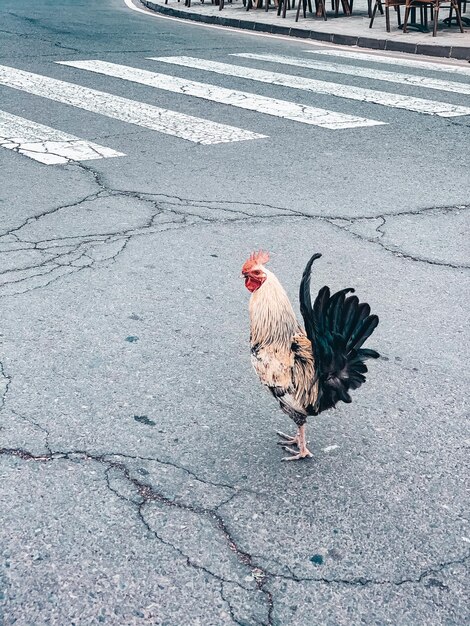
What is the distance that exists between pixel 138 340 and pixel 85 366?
356mm

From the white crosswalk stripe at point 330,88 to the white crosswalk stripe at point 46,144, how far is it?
11.4 feet

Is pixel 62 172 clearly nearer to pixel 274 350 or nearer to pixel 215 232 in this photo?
pixel 215 232

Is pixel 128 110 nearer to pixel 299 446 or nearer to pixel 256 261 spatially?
pixel 256 261

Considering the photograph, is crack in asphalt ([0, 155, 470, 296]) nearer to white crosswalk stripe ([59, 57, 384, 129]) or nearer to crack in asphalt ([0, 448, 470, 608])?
crack in asphalt ([0, 448, 470, 608])

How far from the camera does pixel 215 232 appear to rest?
5586mm

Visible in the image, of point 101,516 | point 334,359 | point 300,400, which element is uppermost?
point 334,359

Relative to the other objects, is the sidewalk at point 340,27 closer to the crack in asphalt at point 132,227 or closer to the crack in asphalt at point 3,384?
the crack in asphalt at point 132,227

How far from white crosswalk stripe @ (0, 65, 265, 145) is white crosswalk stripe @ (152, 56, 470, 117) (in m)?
2.08

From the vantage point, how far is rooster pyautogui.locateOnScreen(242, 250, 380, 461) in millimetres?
2965

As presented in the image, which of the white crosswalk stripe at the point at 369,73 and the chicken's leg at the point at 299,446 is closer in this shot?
the chicken's leg at the point at 299,446

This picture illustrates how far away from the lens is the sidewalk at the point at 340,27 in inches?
529

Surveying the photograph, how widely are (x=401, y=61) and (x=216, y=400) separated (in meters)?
10.0

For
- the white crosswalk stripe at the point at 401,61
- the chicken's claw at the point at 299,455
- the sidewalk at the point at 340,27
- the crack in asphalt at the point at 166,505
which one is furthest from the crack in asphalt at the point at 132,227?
the sidewalk at the point at 340,27

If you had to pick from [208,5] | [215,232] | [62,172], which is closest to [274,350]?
[215,232]
